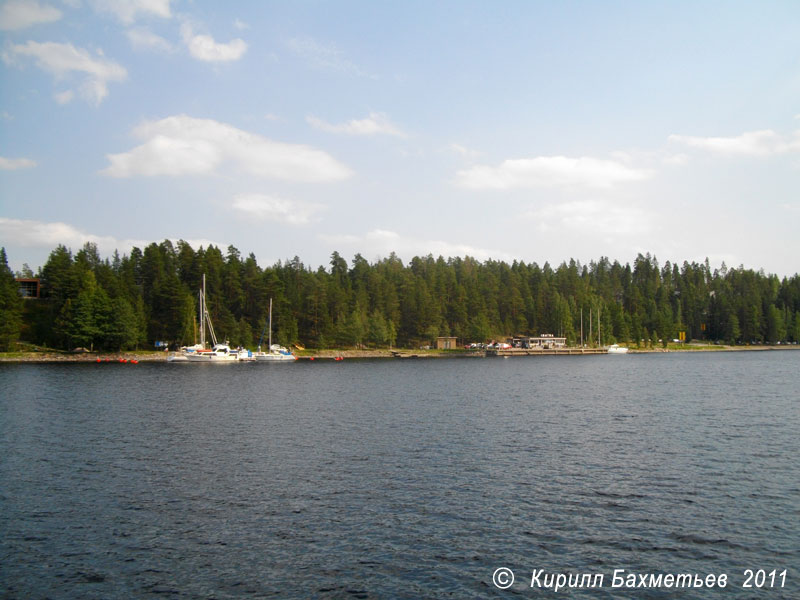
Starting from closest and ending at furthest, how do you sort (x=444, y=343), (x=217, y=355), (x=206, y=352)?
(x=217, y=355) < (x=206, y=352) < (x=444, y=343)

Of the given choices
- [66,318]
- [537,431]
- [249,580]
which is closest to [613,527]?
[249,580]

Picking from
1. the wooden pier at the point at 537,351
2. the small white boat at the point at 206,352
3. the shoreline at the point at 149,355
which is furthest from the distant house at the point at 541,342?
the small white boat at the point at 206,352

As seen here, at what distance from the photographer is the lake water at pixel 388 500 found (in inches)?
725

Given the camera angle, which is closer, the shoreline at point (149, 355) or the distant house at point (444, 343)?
the shoreline at point (149, 355)

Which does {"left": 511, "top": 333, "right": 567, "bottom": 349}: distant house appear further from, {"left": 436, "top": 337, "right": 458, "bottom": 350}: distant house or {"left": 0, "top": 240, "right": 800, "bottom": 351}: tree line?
{"left": 436, "top": 337, "right": 458, "bottom": 350}: distant house

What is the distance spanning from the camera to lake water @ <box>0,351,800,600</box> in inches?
725

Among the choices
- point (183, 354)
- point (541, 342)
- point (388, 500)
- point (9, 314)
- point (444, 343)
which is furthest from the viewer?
point (541, 342)

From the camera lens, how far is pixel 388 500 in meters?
25.4

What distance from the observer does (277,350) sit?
→ 143250 millimetres

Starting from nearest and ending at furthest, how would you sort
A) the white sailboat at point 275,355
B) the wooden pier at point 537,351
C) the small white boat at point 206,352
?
the small white boat at point 206,352 → the white sailboat at point 275,355 → the wooden pier at point 537,351

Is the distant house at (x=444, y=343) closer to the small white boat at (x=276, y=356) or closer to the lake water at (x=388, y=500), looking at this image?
the small white boat at (x=276, y=356)

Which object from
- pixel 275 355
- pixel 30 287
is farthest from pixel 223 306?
pixel 30 287

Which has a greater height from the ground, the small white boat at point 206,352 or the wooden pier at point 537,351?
the small white boat at point 206,352

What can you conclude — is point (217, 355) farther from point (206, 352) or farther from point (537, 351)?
point (537, 351)
